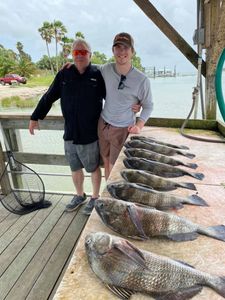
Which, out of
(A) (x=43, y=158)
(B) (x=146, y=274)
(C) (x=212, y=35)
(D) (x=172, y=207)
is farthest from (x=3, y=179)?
(B) (x=146, y=274)

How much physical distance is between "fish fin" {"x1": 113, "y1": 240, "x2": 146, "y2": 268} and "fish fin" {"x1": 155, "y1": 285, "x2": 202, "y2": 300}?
0.35 ft

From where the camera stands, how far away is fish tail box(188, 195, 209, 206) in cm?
135

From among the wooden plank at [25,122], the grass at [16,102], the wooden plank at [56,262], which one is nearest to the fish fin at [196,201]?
the wooden plank at [56,262]

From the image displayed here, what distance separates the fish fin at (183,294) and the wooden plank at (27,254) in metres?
1.66

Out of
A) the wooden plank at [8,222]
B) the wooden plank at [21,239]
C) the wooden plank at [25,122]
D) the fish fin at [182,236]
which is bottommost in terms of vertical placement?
the wooden plank at [21,239]

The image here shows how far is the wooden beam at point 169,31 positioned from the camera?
287cm

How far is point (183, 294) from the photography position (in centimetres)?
82

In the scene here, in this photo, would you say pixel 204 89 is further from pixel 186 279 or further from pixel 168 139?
pixel 186 279

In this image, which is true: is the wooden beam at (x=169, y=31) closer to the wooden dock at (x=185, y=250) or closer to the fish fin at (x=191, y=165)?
the fish fin at (x=191, y=165)

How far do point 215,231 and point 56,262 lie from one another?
1.63 m

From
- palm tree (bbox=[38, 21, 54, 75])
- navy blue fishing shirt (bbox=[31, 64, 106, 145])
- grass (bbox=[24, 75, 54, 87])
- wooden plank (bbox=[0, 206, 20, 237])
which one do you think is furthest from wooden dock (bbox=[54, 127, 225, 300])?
palm tree (bbox=[38, 21, 54, 75])

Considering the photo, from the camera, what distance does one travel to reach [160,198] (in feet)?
4.31

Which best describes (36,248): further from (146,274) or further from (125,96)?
(146,274)

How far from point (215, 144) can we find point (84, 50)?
1408 mm
